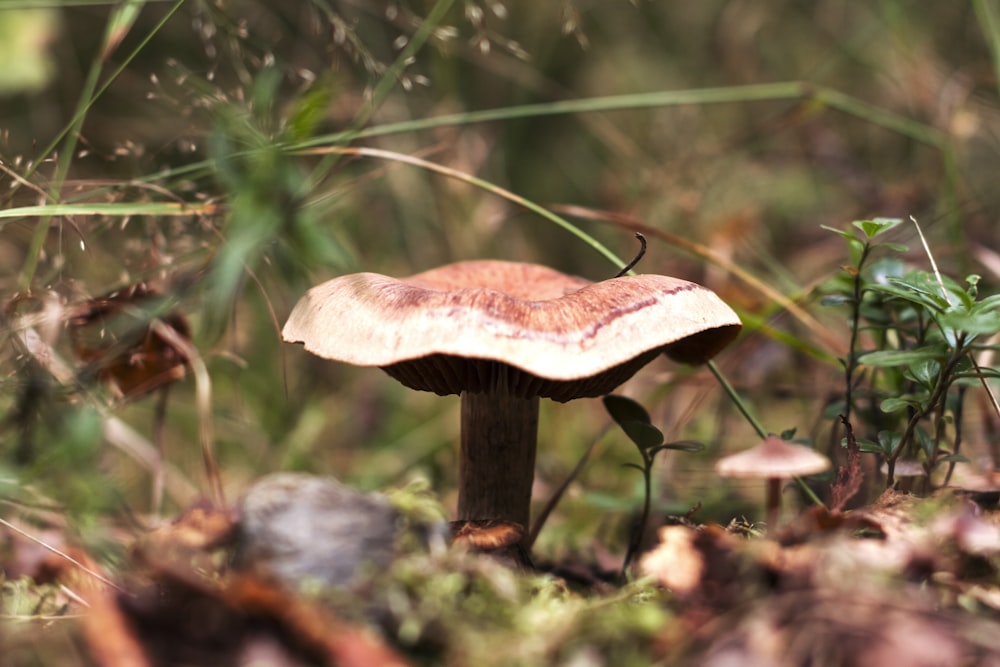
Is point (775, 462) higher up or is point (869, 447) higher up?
point (775, 462)

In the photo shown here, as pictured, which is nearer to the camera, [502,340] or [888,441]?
[502,340]

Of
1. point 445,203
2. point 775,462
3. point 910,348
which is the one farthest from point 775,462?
point 445,203

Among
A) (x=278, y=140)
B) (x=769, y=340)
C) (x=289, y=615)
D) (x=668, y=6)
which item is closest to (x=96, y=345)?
(x=278, y=140)

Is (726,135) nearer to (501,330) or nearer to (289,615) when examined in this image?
(501,330)

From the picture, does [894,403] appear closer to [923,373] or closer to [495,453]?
[923,373]

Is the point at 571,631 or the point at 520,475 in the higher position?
the point at 571,631

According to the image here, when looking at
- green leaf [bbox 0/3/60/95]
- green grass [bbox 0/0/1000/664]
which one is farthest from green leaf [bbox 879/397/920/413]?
green leaf [bbox 0/3/60/95]

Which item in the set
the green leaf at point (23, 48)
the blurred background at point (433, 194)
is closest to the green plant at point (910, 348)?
the blurred background at point (433, 194)
